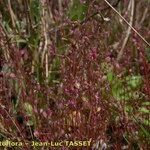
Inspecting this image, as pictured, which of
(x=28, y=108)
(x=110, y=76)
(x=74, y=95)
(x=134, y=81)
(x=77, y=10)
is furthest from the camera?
(x=77, y=10)

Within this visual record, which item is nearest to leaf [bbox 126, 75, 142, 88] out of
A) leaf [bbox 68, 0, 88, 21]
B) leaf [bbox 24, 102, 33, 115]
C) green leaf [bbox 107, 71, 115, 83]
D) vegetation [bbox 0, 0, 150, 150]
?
vegetation [bbox 0, 0, 150, 150]

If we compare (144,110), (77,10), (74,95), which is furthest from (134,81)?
(74,95)

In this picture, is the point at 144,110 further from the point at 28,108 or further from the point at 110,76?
the point at 28,108

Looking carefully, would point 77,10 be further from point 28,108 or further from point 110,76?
point 28,108

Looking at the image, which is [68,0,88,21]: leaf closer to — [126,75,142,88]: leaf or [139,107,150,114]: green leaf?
[126,75,142,88]: leaf

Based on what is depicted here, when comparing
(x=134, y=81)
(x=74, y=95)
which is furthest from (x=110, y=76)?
(x=74, y=95)

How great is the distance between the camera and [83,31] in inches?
81.9

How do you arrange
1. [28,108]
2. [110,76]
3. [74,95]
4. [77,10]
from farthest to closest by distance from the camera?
[77,10], [110,76], [28,108], [74,95]

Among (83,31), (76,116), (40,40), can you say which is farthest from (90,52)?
(40,40)

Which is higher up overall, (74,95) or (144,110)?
(74,95)

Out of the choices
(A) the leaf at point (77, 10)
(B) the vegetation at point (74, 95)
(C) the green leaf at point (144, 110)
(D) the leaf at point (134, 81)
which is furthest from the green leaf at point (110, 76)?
(A) the leaf at point (77, 10)

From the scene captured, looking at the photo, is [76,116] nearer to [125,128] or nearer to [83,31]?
[125,128]

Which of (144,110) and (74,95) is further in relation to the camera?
(144,110)

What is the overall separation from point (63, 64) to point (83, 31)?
0.67ft
